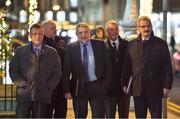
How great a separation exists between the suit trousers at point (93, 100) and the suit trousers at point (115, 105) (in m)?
0.94

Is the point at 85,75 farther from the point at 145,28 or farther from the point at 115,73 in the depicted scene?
the point at 145,28

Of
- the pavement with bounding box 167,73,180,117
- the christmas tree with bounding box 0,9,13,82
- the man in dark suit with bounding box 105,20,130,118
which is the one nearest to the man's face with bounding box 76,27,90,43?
the man in dark suit with bounding box 105,20,130,118

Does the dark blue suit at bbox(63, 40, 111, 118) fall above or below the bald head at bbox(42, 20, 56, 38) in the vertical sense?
below

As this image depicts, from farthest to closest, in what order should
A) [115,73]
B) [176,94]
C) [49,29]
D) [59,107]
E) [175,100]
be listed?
1. [176,94]
2. [175,100]
3. [59,107]
4. [115,73]
5. [49,29]

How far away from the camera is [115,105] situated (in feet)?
32.2

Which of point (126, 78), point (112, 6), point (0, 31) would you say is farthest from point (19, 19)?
point (126, 78)

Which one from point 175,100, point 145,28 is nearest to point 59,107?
point 145,28

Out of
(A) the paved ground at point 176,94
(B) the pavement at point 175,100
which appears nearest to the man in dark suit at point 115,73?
(B) the pavement at point 175,100

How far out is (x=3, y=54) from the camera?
501 inches

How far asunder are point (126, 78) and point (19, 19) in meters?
44.8

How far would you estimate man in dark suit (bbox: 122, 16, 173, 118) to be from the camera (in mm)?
8734

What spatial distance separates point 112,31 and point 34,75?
1959 millimetres

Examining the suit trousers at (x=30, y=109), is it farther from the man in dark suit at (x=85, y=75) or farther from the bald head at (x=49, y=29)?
the bald head at (x=49, y=29)

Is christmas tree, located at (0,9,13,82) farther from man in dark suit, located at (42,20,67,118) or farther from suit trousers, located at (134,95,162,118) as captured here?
suit trousers, located at (134,95,162,118)
